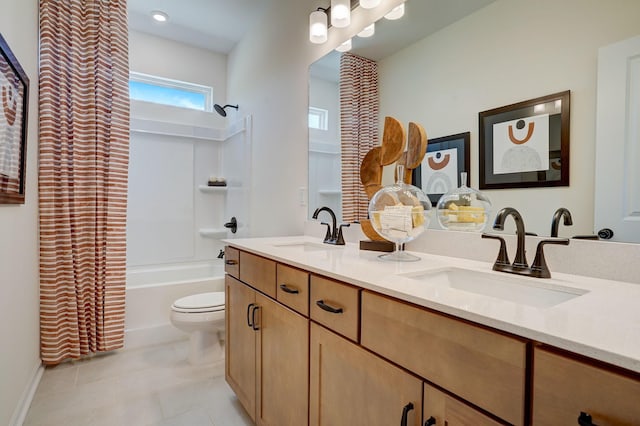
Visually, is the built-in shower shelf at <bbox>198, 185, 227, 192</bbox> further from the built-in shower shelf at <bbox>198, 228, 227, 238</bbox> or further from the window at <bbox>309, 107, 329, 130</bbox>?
the window at <bbox>309, 107, 329, 130</bbox>

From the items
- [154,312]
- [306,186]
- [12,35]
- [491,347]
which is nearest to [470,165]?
[491,347]

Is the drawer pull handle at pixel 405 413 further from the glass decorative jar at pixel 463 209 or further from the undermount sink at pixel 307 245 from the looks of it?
the undermount sink at pixel 307 245

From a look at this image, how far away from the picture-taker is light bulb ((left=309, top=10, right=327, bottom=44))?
195 centimetres

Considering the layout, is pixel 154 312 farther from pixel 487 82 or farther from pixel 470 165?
pixel 487 82

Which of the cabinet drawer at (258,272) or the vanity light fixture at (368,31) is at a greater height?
the vanity light fixture at (368,31)

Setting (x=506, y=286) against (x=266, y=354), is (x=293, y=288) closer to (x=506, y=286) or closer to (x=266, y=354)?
(x=266, y=354)

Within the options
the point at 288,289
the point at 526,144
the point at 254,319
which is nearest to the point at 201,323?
the point at 254,319

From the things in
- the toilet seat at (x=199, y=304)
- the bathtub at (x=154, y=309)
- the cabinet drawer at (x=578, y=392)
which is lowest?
the bathtub at (x=154, y=309)

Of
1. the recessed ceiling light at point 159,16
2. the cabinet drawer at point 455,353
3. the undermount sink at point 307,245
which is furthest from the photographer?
the recessed ceiling light at point 159,16

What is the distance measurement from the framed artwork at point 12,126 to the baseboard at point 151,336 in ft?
4.33

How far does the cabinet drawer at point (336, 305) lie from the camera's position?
35.6 inches

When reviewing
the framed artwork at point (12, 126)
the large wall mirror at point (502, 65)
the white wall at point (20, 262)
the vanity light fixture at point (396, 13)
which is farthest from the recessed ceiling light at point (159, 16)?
the vanity light fixture at point (396, 13)

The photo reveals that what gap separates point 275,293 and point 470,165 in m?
0.93

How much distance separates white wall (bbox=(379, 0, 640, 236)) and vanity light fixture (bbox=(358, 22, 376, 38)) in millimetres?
278
